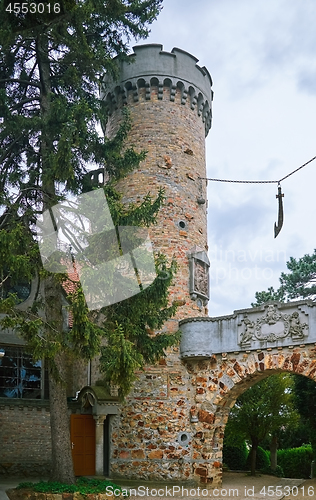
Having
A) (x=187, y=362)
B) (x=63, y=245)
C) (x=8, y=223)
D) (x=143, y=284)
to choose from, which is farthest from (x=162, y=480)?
(x=8, y=223)

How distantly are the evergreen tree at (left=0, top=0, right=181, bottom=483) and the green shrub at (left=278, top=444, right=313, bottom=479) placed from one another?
12.7m

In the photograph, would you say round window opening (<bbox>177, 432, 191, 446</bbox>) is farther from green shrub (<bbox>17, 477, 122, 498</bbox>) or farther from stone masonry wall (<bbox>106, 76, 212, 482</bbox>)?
green shrub (<bbox>17, 477, 122, 498</bbox>)

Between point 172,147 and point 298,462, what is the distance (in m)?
14.0

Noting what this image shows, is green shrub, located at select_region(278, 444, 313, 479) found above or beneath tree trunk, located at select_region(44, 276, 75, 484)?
beneath

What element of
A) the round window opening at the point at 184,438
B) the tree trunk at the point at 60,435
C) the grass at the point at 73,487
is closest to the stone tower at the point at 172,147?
the round window opening at the point at 184,438

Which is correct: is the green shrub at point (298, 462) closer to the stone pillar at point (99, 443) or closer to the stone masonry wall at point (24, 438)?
the stone pillar at point (99, 443)

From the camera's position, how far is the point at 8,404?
15.1m

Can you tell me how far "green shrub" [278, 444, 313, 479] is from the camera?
22.2 m

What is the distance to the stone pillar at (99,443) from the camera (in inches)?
574

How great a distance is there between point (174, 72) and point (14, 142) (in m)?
6.47

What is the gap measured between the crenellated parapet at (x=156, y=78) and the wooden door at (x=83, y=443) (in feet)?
30.8

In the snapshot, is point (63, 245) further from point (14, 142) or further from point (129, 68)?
point (129, 68)

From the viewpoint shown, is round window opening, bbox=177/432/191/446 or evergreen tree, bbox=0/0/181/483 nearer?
evergreen tree, bbox=0/0/181/483

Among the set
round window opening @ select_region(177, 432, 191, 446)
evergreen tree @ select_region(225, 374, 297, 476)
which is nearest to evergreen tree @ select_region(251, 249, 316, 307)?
evergreen tree @ select_region(225, 374, 297, 476)
